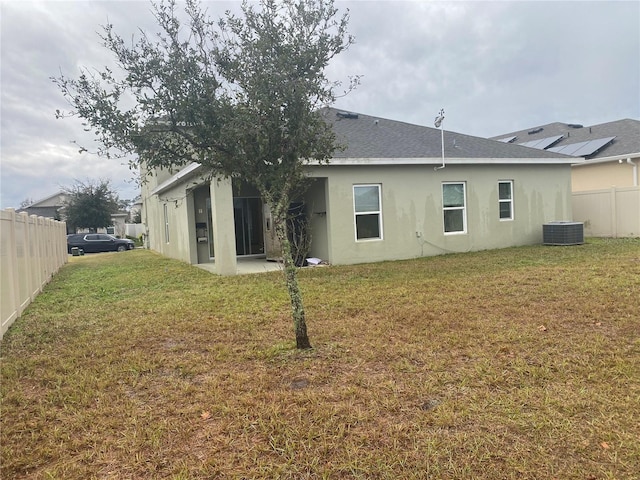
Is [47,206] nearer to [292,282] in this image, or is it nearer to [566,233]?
[566,233]

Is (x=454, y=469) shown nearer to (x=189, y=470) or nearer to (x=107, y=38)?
(x=189, y=470)

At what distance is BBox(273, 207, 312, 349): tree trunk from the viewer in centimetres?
474

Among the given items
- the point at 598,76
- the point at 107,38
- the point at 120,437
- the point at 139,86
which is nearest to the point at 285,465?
the point at 120,437

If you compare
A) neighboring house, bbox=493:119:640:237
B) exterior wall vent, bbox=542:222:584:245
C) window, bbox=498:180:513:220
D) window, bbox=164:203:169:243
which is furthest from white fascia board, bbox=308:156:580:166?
window, bbox=164:203:169:243

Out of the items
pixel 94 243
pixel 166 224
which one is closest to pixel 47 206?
pixel 94 243

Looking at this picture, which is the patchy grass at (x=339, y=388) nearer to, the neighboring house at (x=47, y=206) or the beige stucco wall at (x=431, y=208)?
the beige stucco wall at (x=431, y=208)

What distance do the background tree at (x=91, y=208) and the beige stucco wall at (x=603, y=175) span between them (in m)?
36.2

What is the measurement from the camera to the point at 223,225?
11.3 metres

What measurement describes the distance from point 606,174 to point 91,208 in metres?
37.7

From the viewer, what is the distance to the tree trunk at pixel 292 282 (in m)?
4.74

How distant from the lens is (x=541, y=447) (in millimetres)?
2781

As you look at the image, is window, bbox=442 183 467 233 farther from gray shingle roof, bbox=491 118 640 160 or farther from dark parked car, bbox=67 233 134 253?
dark parked car, bbox=67 233 134 253

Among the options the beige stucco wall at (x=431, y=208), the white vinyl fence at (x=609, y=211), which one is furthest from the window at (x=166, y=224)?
the white vinyl fence at (x=609, y=211)

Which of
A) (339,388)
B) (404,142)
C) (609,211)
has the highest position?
(404,142)
